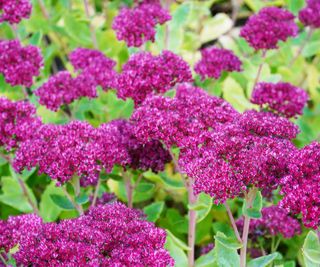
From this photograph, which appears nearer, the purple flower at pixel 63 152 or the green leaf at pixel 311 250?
the green leaf at pixel 311 250

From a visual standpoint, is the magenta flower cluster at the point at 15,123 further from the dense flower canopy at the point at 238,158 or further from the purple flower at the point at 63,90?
the dense flower canopy at the point at 238,158

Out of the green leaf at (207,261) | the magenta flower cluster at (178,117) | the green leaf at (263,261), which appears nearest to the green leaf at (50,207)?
the green leaf at (207,261)

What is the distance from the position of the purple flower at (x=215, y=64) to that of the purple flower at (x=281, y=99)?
34cm

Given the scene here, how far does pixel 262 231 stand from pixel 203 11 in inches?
95.5

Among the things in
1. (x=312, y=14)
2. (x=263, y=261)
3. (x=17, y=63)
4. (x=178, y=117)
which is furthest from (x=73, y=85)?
(x=312, y=14)

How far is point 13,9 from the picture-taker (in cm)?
402

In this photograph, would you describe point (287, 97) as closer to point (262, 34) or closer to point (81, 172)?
point (262, 34)

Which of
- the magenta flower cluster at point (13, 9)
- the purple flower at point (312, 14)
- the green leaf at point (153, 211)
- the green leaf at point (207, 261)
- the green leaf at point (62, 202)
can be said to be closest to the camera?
the green leaf at point (207, 261)

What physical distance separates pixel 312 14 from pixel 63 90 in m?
1.93

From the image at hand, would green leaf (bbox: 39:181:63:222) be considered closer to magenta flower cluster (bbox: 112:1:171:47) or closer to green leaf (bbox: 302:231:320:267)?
magenta flower cluster (bbox: 112:1:171:47)

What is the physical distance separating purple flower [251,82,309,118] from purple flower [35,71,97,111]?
0.98m

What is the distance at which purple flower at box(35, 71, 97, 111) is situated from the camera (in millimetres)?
3537

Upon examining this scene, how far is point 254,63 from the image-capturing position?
4.16m

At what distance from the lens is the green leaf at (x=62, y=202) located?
3283 mm
